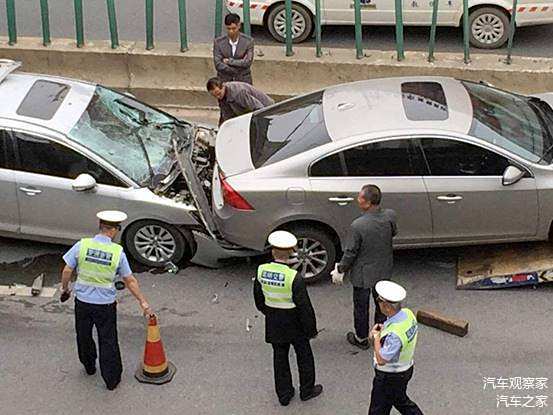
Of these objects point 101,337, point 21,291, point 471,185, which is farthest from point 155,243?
point 471,185

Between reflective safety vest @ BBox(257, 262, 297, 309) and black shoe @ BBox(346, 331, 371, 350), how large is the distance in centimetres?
133

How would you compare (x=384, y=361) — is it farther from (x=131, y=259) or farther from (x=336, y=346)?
(x=131, y=259)

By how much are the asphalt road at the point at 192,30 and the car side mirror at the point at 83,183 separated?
5107 millimetres

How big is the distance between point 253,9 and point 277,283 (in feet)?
23.8

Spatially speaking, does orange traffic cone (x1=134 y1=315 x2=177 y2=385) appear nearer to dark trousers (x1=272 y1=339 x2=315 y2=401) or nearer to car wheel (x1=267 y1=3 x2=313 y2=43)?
dark trousers (x1=272 y1=339 x2=315 y2=401)

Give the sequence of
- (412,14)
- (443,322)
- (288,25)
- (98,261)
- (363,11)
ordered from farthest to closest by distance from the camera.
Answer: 1. (363,11)
2. (412,14)
3. (288,25)
4. (443,322)
5. (98,261)

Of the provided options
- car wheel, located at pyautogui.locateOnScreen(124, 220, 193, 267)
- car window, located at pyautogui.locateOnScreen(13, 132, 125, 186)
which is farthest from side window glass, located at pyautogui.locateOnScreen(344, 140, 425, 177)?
car window, located at pyautogui.locateOnScreen(13, 132, 125, 186)

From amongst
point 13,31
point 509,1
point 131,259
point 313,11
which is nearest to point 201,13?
point 313,11

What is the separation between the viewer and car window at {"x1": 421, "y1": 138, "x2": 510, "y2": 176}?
7.98 metres

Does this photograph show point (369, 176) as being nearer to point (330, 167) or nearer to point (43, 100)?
point (330, 167)

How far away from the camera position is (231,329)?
7.93 meters

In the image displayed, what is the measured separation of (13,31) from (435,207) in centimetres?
644

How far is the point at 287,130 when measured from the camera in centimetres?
845

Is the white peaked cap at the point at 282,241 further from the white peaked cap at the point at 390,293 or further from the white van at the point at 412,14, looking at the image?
the white van at the point at 412,14
